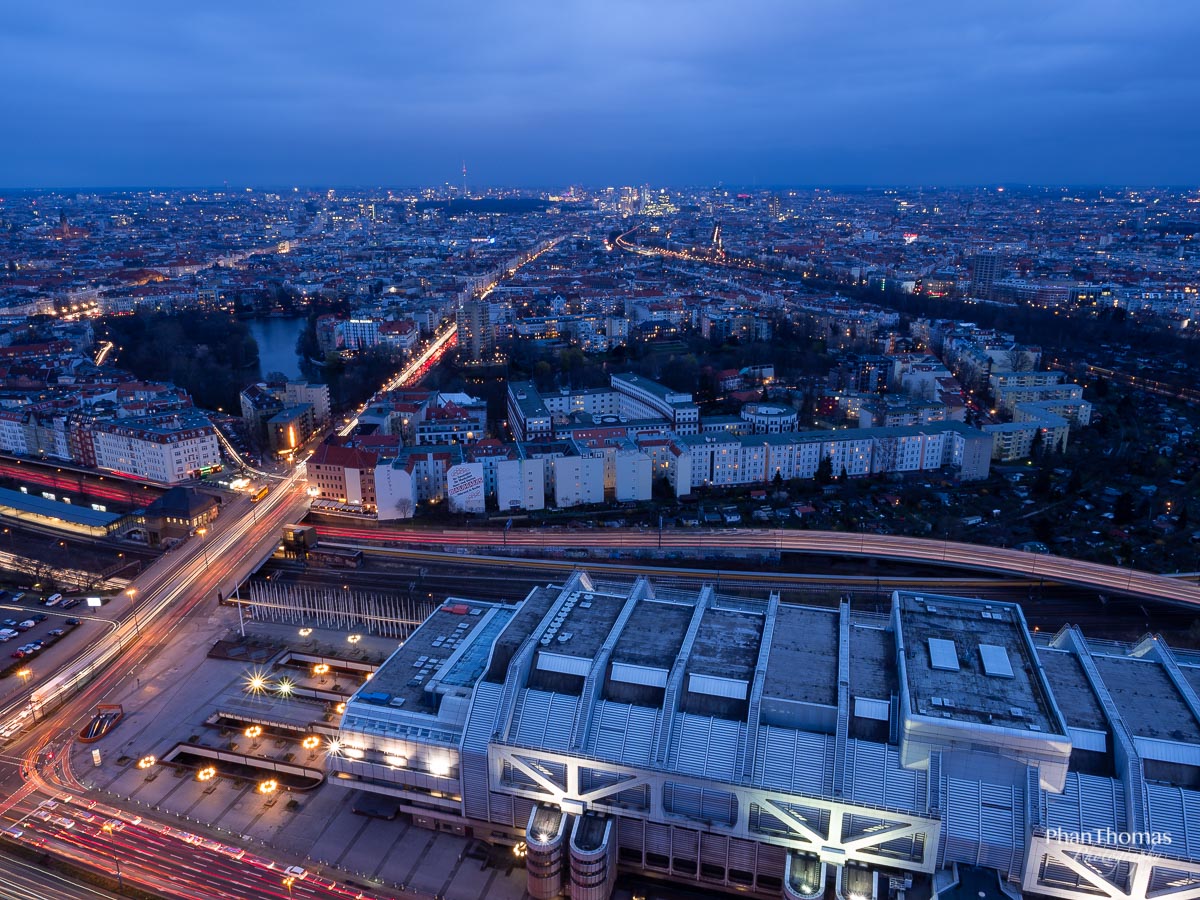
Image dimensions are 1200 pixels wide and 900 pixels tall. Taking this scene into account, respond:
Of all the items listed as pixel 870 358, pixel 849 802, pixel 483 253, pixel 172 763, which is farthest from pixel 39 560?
pixel 483 253

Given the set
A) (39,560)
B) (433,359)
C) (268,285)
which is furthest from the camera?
(268,285)

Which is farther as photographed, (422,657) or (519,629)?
(422,657)

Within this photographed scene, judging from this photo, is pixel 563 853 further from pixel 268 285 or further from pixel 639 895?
pixel 268 285

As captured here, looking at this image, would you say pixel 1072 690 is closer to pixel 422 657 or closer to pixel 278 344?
pixel 422 657

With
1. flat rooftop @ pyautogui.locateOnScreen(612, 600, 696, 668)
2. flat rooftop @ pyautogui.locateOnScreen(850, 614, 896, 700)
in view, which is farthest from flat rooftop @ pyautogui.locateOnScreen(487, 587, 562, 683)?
flat rooftop @ pyautogui.locateOnScreen(850, 614, 896, 700)

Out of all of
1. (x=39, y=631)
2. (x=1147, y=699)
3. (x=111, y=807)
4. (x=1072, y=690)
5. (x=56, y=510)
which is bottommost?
(x=111, y=807)

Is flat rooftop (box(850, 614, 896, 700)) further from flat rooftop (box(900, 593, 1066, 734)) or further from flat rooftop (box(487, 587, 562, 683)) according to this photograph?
flat rooftop (box(487, 587, 562, 683))

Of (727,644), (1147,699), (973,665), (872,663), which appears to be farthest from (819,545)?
(1147,699)
